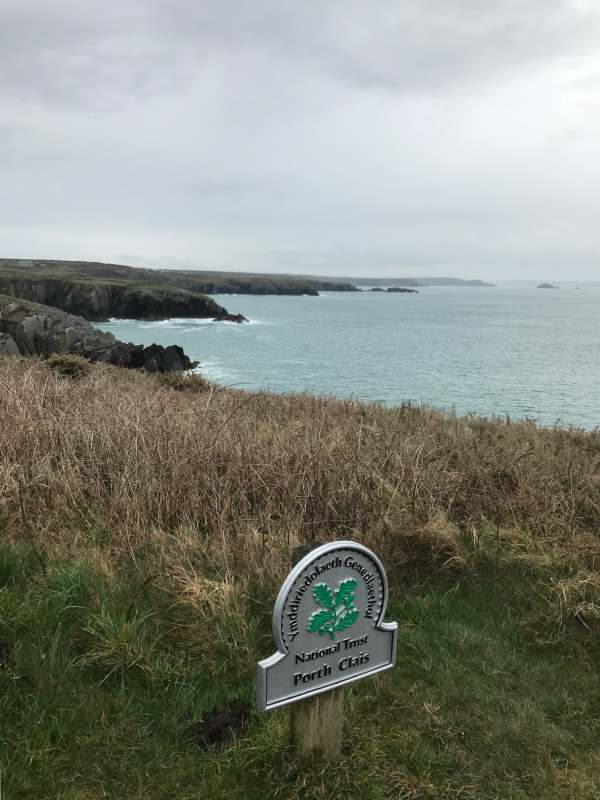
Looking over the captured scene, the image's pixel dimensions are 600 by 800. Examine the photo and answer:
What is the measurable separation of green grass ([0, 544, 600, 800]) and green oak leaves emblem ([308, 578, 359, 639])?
2.39ft

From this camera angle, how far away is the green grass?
2.92 metres

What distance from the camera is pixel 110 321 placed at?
74062 millimetres

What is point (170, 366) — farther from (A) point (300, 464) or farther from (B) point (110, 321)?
(B) point (110, 321)

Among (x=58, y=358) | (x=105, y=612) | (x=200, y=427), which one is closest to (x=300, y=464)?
(x=200, y=427)

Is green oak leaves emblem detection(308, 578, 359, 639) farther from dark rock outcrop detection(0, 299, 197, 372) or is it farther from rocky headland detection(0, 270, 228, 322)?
rocky headland detection(0, 270, 228, 322)

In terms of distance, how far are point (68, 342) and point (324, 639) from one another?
3307 cm

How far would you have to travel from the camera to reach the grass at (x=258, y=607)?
302cm

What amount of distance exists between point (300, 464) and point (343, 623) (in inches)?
143

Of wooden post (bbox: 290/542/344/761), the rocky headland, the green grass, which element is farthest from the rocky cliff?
wooden post (bbox: 290/542/344/761)

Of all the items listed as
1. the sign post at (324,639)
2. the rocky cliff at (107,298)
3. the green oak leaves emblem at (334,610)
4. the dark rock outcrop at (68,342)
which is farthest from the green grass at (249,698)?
the rocky cliff at (107,298)

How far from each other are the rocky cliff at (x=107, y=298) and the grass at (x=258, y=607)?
71.6 meters

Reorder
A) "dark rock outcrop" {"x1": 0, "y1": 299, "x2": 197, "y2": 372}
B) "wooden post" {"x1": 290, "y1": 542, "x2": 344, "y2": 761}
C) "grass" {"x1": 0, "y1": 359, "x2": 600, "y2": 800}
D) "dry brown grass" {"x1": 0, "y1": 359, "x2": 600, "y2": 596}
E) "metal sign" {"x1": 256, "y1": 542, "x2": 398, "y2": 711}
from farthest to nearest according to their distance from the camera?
1. "dark rock outcrop" {"x1": 0, "y1": 299, "x2": 197, "y2": 372}
2. "dry brown grass" {"x1": 0, "y1": 359, "x2": 600, "y2": 596}
3. "grass" {"x1": 0, "y1": 359, "x2": 600, "y2": 800}
4. "wooden post" {"x1": 290, "y1": 542, "x2": 344, "y2": 761}
5. "metal sign" {"x1": 256, "y1": 542, "x2": 398, "y2": 711}

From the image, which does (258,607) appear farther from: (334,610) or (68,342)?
(68,342)

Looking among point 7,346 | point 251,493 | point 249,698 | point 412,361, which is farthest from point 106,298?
point 249,698
